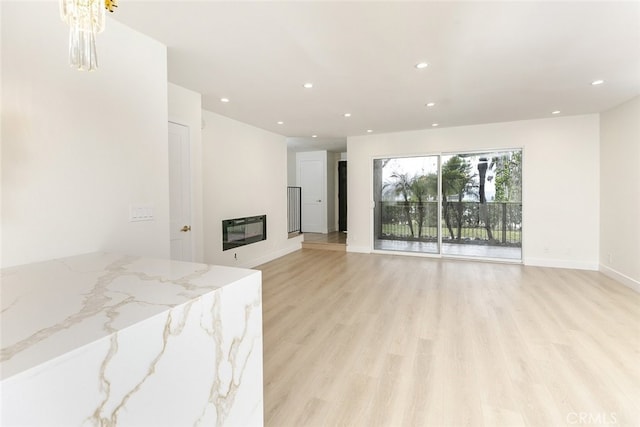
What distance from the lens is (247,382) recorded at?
1206 mm

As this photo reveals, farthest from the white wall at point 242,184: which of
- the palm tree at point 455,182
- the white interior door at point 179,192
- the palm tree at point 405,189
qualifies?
the palm tree at point 455,182

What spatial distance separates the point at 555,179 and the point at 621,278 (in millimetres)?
1714

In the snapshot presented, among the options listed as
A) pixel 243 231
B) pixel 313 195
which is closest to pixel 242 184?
pixel 243 231

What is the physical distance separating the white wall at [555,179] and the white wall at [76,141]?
5.11 meters

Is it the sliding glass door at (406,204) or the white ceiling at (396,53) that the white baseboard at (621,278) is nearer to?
the white ceiling at (396,53)

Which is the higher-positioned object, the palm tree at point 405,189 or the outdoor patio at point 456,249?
the palm tree at point 405,189

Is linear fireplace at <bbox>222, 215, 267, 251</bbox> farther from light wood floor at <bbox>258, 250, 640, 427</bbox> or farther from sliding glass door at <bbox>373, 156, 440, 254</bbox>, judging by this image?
sliding glass door at <bbox>373, 156, 440, 254</bbox>

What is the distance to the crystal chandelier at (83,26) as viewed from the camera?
3.60 ft

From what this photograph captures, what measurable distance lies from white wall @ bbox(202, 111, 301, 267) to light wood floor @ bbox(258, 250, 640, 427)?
119 cm

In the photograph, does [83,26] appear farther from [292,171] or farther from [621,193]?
[292,171]

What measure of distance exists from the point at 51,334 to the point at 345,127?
17.3 feet

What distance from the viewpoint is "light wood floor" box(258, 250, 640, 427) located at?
5.86 feet

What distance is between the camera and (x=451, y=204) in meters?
5.86

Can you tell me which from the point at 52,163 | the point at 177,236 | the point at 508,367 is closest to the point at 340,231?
the point at 177,236
